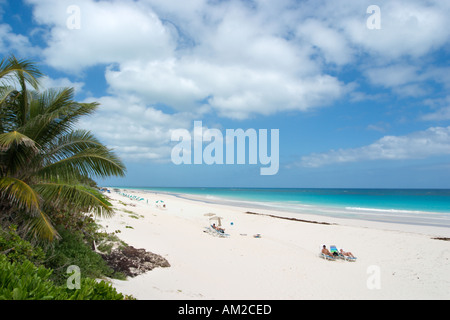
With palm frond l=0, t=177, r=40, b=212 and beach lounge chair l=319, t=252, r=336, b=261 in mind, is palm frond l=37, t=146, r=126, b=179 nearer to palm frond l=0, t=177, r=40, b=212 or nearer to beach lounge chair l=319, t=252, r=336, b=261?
palm frond l=0, t=177, r=40, b=212

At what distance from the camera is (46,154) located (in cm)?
620

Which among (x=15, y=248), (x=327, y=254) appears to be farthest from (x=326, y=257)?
(x=15, y=248)

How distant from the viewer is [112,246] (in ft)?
29.3

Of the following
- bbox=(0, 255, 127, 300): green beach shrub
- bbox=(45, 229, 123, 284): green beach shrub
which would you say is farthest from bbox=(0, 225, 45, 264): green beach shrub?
bbox=(0, 255, 127, 300): green beach shrub

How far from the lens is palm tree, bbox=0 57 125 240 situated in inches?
227

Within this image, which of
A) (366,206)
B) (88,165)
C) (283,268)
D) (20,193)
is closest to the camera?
(20,193)

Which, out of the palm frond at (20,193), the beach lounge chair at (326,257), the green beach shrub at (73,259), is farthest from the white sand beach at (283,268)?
the palm frond at (20,193)

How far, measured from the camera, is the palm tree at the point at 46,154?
5.78 meters

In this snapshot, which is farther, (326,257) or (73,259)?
(326,257)

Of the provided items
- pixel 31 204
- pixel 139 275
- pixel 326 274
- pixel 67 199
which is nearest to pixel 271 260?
pixel 326 274

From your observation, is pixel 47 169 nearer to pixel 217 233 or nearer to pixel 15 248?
pixel 15 248

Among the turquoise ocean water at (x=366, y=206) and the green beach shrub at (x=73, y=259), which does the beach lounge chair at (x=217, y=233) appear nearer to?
the green beach shrub at (x=73, y=259)

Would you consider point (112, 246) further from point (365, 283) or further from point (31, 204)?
point (365, 283)

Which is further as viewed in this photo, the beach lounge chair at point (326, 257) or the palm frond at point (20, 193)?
the beach lounge chair at point (326, 257)
